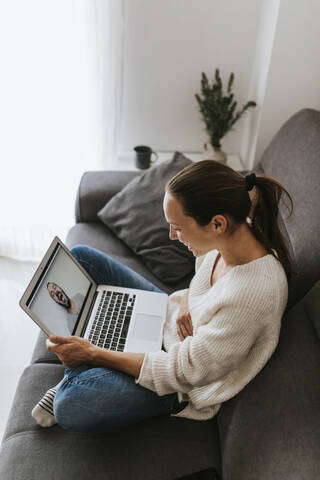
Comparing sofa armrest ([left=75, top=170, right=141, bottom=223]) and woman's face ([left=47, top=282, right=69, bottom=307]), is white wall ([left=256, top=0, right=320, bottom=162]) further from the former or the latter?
woman's face ([left=47, top=282, right=69, bottom=307])

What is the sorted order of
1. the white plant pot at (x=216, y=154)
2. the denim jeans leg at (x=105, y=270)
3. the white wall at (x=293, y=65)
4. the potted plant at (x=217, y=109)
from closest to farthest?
the denim jeans leg at (x=105, y=270)
the white wall at (x=293, y=65)
the potted plant at (x=217, y=109)
the white plant pot at (x=216, y=154)

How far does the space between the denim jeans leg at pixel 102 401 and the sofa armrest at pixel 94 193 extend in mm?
993

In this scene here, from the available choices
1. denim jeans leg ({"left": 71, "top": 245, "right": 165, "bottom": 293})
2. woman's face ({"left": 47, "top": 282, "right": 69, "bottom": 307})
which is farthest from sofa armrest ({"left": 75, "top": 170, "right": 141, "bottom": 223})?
woman's face ({"left": 47, "top": 282, "right": 69, "bottom": 307})

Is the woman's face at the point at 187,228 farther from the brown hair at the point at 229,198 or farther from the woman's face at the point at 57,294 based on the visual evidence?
the woman's face at the point at 57,294

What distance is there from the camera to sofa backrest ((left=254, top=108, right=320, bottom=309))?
4.12 ft

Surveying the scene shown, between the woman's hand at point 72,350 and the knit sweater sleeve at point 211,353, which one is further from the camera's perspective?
the woman's hand at point 72,350

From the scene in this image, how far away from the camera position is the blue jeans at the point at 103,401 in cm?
109

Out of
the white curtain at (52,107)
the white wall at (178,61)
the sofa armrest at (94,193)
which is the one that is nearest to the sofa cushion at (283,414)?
the sofa armrest at (94,193)

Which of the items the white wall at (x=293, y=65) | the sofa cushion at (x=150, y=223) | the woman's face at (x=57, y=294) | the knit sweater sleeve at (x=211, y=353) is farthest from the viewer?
the white wall at (x=293, y=65)

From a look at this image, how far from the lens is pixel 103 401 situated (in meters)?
1.10

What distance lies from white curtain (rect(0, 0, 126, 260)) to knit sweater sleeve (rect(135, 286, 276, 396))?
1.48 meters

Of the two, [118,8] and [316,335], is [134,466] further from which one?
[118,8]

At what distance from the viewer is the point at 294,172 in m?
1.52

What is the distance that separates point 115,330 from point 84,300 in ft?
0.51
